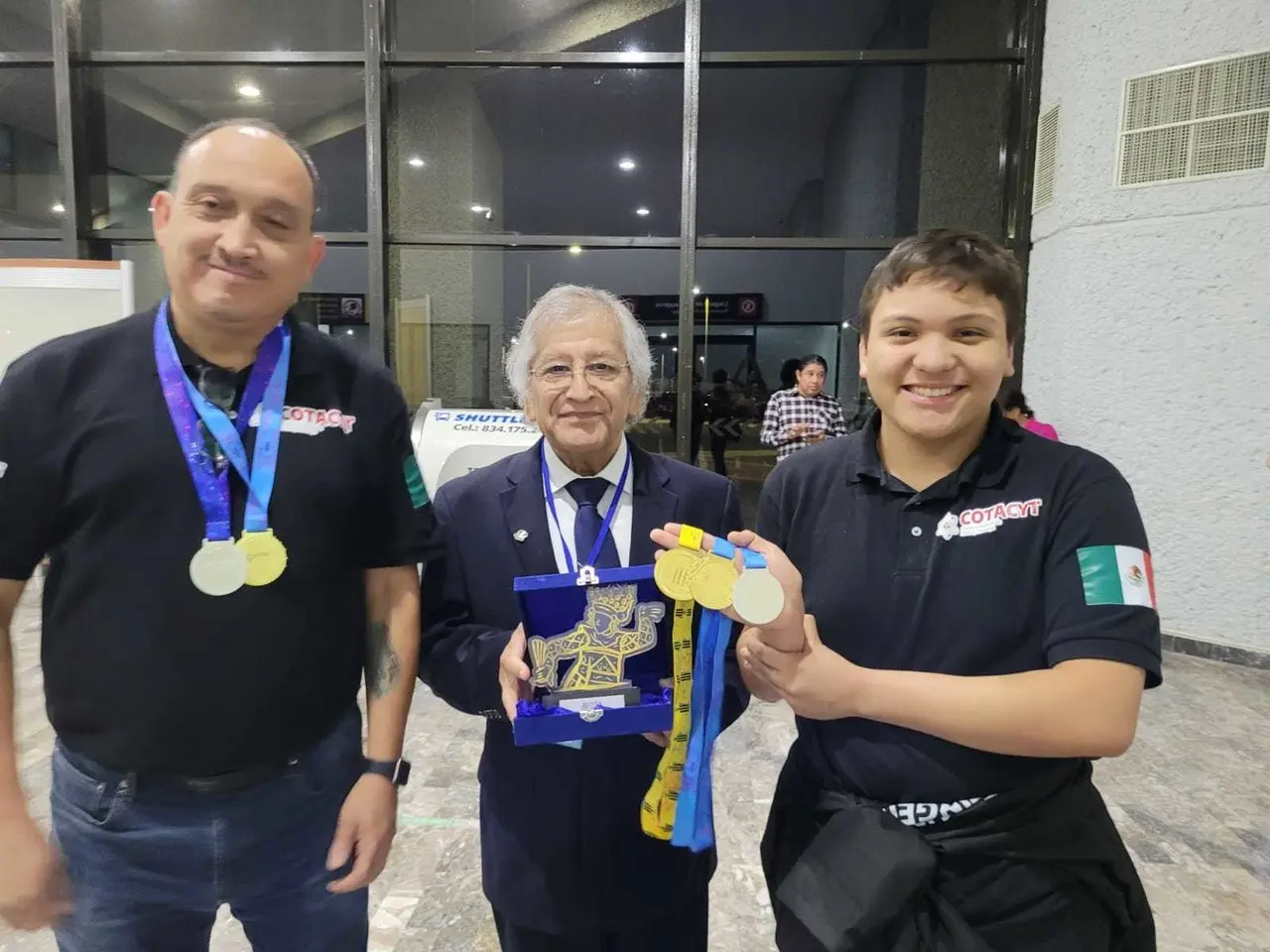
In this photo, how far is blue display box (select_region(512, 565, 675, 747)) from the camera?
1.14 metres

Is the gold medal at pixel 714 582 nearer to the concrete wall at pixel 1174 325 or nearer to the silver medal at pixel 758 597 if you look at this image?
the silver medal at pixel 758 597

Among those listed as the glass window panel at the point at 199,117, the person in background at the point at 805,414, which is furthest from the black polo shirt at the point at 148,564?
the glass window panel at the point at 199,117

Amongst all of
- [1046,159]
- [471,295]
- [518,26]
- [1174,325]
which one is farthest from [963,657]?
[518,26]

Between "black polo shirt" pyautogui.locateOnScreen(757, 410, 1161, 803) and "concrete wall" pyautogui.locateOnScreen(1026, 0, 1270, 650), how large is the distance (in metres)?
4.03

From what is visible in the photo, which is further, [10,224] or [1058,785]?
[10,224]

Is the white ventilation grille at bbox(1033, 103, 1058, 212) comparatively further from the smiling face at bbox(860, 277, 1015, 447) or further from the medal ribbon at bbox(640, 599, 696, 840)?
the medal ribbon at bbox(640, 599, 696, 840)

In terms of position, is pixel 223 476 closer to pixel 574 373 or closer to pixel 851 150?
pixel 574 373

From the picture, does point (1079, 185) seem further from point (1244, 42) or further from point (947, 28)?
point (947, 28)

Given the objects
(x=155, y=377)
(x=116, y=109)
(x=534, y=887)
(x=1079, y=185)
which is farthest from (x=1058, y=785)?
(x=116, y=109)

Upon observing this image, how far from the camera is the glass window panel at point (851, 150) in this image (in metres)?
5.82

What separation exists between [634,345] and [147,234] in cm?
619

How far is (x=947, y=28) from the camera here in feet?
18.7

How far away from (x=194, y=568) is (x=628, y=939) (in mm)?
962

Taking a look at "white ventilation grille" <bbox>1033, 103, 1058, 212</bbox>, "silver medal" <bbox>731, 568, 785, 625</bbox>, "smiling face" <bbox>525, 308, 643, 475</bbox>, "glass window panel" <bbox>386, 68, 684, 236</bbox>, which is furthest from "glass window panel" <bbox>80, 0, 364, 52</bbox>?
"silver medal" <bbox>731, 568, 785, 625</bbox>
